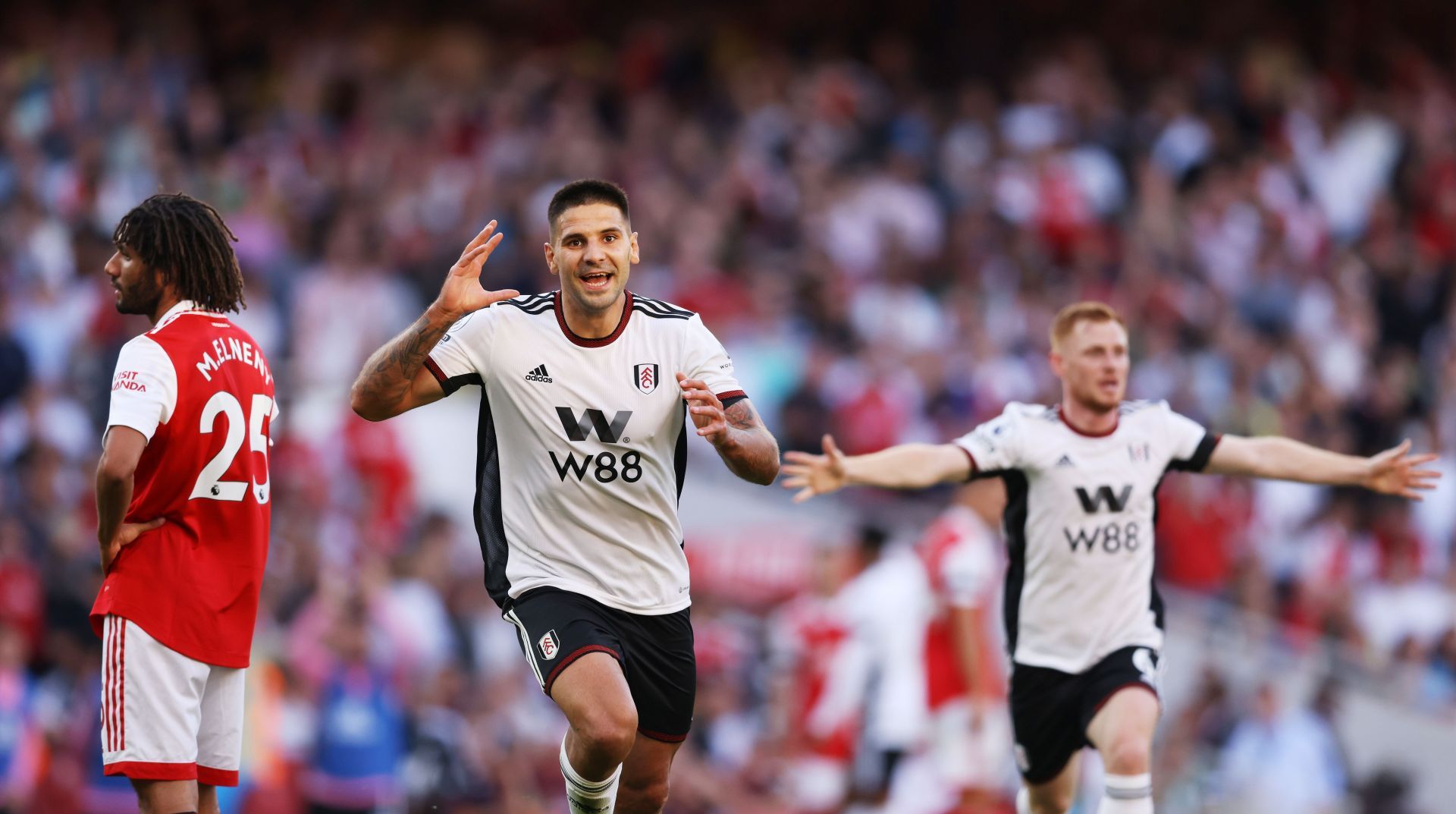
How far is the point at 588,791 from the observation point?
23.7ft

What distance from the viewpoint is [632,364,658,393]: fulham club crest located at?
7250 mm

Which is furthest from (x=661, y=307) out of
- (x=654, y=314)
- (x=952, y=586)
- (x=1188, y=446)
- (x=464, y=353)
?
(x=952, y=586)

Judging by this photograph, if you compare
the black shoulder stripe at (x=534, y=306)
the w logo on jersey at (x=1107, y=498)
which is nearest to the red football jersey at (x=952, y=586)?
the w logo on jersey at (x=1107, y=498)

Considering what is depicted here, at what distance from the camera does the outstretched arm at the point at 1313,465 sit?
8.60m

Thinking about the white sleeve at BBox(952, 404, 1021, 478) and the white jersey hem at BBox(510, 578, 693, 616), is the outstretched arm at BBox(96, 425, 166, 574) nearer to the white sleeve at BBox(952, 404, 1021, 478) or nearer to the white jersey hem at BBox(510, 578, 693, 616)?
the white jersey hem at BBox(510, 578, 693, 616)

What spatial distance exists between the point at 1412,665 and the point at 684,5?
1199cm

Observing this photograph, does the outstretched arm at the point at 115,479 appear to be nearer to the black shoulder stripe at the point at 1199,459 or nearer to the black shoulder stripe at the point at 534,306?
the black shoulder stripe at the point at 534,306

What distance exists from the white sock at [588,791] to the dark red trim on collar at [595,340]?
62.2 inches

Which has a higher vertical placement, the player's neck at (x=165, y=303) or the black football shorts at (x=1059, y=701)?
the player's neck at (x=165, y=303)

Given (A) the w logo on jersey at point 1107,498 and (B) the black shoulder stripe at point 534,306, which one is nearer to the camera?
(B) the black shoulder stripe at point 534,306

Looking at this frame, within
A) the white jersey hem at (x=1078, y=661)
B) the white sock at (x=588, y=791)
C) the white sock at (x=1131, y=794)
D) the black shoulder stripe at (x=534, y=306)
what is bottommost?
the white sock at (x=1131, y=794)

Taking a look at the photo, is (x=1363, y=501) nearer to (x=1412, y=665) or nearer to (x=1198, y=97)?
(x=1412, y=665)

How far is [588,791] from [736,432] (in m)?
1.59

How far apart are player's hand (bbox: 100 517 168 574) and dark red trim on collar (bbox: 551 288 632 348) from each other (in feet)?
5.62
